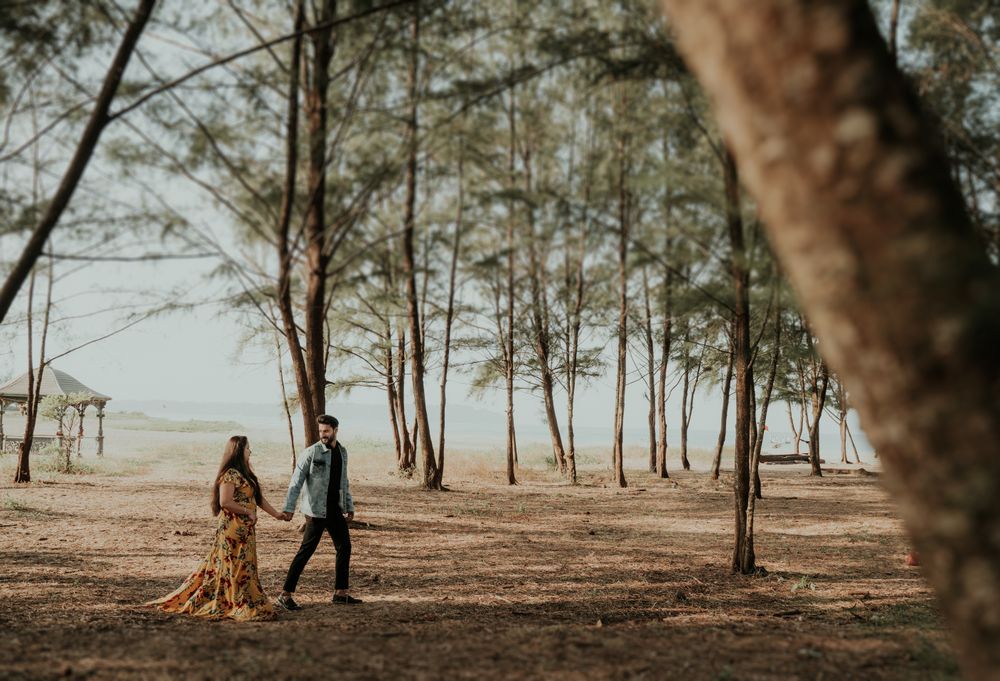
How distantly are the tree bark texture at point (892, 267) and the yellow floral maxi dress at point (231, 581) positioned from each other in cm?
573

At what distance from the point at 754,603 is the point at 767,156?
623cm

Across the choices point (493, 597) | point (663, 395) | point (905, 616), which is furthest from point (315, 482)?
point (663, 395)

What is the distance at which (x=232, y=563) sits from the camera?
6051mm

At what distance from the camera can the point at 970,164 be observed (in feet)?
23.6

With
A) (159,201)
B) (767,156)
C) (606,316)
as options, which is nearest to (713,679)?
(767,156)

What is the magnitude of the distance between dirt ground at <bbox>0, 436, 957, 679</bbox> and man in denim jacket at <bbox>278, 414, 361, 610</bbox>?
0.41m

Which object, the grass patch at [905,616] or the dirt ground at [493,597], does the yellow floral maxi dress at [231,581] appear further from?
the grass patch at [905,616]

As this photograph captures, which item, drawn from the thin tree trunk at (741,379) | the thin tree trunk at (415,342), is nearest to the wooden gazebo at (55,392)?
the thin tree trunk at (415,342)

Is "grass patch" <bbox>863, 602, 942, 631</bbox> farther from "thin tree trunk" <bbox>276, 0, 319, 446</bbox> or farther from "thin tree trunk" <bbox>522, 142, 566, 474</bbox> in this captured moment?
"thin tree trunk" <bbox>522, 142, 566, 474</bbox>

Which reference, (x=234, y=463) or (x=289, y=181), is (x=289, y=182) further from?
(x=234, y=463)

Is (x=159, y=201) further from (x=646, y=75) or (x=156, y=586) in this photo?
(x=646, y=75)

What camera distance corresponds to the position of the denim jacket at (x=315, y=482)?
257 inches

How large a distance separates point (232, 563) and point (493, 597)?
2584mm

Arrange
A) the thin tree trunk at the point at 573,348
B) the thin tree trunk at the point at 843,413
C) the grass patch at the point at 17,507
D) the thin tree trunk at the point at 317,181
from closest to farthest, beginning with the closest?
the thin tree trunk at the point at 317,181, the grass patch at the point at 17,507, the thin tree trunk at the point at 573,348, the thin tree trunk at the point at 843,413
